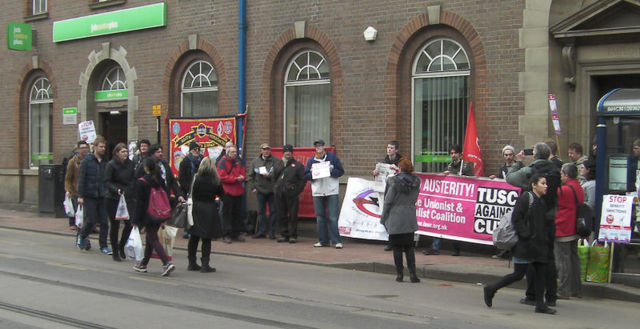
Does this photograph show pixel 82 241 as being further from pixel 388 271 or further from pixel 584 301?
pixel 584 301

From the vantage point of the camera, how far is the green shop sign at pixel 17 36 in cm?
2225

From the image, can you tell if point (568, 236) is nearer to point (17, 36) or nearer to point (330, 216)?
point (330, 216)

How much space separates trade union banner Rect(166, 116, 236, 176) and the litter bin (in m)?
3.29

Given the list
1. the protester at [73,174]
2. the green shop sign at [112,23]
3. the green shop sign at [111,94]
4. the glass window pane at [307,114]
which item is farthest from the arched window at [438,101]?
the green shop sign at [111,94]

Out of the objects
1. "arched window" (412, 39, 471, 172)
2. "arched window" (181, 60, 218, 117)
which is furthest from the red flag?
"arched window" (181, 60, 218, 117)

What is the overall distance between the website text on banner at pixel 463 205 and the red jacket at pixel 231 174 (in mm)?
3782

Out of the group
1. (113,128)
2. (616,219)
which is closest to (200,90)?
(113,128)

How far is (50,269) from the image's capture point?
1177cm

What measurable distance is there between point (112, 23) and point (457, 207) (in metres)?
11.2

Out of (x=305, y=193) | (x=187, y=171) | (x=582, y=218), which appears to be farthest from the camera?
(x=305, y=193)

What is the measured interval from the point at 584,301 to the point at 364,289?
2826mm

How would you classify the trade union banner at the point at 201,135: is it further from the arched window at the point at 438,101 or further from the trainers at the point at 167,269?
the trainers at the point at 167,269

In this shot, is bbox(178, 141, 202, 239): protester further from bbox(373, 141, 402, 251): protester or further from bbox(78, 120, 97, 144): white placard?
bbox(78, 120, 97, 144): white placard

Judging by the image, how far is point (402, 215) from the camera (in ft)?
36.5
